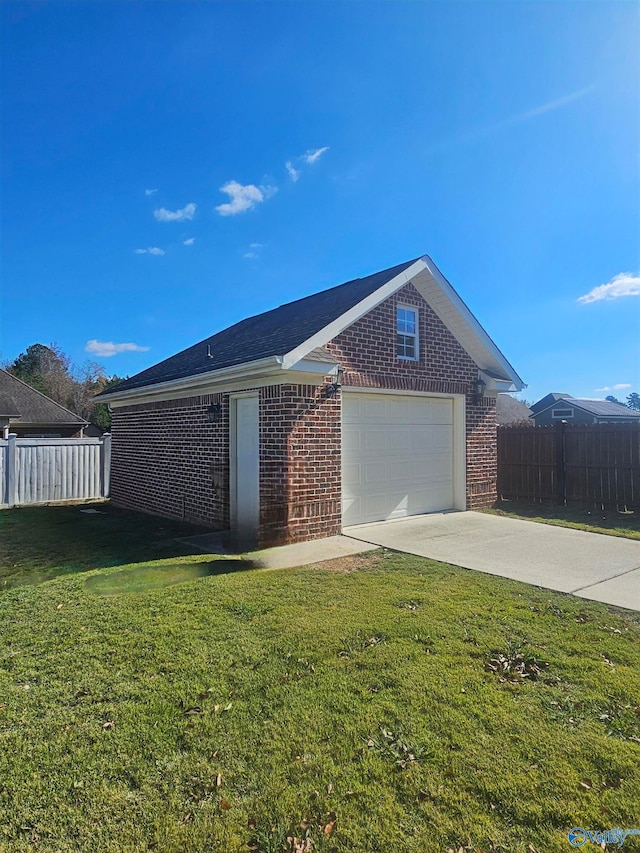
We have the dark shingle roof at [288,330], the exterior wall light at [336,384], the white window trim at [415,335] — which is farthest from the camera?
the white window trim at [415,335]

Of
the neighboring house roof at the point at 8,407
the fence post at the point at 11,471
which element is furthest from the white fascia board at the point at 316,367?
the neighboring house roof at the point at 8,407

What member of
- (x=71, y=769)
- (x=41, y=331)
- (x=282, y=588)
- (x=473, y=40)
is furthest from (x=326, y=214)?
(x=41, y=331)

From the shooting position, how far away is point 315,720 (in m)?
2.91

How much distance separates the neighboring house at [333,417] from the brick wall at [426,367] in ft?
0.10

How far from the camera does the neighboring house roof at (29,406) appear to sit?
77.9ft

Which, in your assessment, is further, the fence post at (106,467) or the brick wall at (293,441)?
the fence post at (106,467)

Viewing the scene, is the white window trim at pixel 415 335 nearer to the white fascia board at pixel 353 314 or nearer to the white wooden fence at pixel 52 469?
the white fascia board at pixel 353 314

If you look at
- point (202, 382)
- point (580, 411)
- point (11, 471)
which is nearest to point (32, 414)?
point (11, 471)

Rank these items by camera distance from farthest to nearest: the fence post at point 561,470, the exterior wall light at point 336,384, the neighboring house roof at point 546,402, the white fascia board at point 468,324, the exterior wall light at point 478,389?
the neighboring house roof at point 546,402, the fence post at point 561,470, the exterior wall light at point 478,389, the white fascia board at point 468,324, the exterior wall light at point 336,384

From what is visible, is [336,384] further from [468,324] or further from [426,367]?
[468,324]

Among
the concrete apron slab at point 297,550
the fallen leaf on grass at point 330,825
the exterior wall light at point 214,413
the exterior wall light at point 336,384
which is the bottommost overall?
the fallen leaf on grass at point 330,825

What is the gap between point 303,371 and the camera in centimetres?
767

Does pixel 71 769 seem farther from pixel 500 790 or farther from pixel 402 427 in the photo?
pixel 402 427

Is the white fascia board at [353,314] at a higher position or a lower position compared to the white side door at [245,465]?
higher
